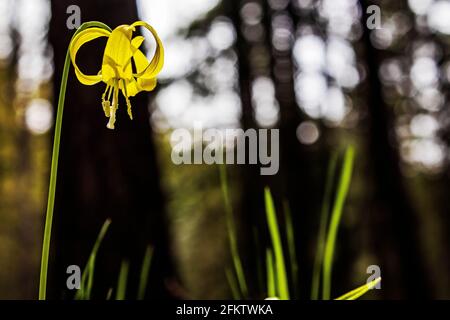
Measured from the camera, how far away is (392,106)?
8312 mm

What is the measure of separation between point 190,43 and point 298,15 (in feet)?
5.55

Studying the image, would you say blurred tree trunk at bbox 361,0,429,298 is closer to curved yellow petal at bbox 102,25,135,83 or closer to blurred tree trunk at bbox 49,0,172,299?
blurred tree trunk at bbox 49,0,172,299

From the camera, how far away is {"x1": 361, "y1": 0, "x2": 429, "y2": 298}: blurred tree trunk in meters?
4.88

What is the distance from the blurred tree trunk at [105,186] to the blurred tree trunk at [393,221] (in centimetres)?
318

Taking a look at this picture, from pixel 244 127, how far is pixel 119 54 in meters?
6.22

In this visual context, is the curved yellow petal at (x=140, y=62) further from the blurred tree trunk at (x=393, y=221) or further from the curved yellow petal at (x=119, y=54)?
the blurred tree trunk at (x=393, y=221)

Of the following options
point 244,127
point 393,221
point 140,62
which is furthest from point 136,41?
point 244,127

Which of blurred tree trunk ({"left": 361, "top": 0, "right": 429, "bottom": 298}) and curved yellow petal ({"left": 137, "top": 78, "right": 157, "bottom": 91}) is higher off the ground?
curved yellow petal ({"left": 137, "top": 78, "right": 157, "bottom": 91})

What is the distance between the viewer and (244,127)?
7.25 metres

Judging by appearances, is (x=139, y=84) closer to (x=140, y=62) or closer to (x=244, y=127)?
(x=140, y=62)

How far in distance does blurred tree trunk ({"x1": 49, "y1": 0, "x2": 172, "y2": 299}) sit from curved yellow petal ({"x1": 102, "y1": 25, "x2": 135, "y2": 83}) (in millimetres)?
1209

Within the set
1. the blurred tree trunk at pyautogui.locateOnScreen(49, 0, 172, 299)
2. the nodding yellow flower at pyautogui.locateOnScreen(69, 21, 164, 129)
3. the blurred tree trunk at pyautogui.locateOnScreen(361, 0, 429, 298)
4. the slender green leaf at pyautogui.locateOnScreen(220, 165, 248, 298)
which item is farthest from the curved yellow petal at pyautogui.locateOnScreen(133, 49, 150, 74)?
the blurred tree trunk at pyautogui.locateOnScreen(361, 0, 429, 298)
